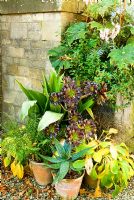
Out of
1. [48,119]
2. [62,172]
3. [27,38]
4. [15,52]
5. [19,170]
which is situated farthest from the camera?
[15,52]

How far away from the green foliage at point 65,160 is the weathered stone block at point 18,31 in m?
1.99

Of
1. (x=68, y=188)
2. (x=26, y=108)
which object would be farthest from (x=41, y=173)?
(x=26, y=108)

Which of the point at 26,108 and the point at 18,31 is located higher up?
the point at 18,31

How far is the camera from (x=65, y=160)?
10.3 ft

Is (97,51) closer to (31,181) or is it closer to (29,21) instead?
(29,21)

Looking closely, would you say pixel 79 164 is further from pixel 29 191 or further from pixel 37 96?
pixel 37 96

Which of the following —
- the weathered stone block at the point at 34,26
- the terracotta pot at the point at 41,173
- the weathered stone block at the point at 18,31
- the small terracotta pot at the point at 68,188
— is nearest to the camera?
the small terracotta pot at the point at 68,188

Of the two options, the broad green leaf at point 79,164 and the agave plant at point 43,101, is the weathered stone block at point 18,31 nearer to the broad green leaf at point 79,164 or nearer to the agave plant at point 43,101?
the agave plant at point 43,101

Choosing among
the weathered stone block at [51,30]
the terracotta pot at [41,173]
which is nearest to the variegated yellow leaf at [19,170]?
the terracotta pot at [41,173]

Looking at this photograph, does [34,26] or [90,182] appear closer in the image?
[90,182]

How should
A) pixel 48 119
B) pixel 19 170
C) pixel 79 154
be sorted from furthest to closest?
1. pixel 19 170
2. pixel 48 119
3. pixel 79 154

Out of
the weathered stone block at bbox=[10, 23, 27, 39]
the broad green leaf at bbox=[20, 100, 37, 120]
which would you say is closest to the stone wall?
the weathered stone block at bbox=[10, 23, 27, 39]

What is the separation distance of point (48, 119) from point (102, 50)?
1250 millimetres

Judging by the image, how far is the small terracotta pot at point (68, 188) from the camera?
3128 mm
